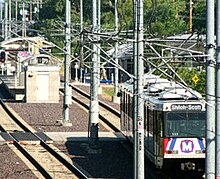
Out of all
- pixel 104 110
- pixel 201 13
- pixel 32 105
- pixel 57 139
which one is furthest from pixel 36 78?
pixel 201 13

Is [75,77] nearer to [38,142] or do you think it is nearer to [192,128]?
[38,142]

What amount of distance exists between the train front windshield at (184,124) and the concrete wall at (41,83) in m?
27.2

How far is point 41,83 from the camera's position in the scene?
5031 centimetres

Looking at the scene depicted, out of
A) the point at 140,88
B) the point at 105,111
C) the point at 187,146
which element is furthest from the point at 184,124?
the point at 105,111

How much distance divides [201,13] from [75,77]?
16726 mm

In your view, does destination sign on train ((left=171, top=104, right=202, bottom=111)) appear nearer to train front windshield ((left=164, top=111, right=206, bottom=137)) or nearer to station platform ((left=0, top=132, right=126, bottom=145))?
train front windshield ((left=164, top=111, right=206, bottom=137))

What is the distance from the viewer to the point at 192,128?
23031mm

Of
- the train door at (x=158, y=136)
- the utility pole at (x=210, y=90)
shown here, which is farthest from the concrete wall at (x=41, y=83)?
the utility pole at (x=210, y=90)

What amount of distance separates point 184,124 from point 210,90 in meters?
7.72

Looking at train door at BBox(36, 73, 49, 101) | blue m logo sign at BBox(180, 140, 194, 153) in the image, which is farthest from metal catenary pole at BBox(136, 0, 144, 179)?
train door at BBox(36, 73, 49, 101)

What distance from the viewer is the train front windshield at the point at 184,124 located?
75.5 feet

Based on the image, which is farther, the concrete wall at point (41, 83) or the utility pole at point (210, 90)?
the concrete wall at point (41, 83)

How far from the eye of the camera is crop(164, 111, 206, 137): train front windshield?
23016 millimetres

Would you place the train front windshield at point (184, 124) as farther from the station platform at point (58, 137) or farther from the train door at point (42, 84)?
the train door at point (42, 84)
